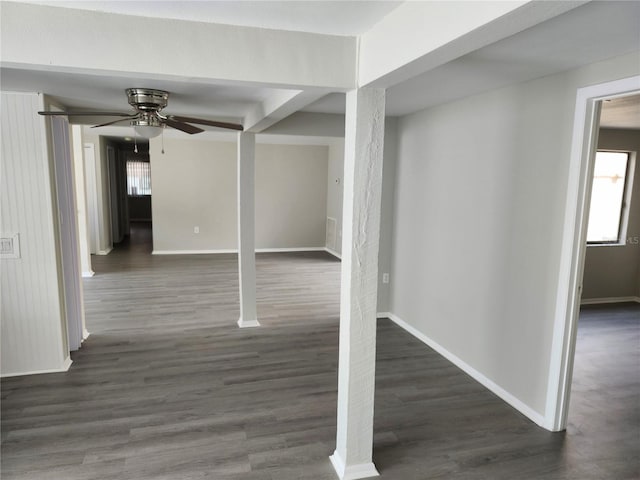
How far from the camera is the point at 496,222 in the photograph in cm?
312

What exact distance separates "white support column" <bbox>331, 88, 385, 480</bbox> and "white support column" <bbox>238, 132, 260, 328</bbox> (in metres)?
2.33

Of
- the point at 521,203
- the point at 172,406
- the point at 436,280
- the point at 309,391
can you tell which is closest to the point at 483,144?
the point at 521,203

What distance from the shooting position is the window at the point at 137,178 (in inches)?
489

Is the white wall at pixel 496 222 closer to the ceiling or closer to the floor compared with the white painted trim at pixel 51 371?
closer to the ceiling

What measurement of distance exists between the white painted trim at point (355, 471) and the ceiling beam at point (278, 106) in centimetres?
189

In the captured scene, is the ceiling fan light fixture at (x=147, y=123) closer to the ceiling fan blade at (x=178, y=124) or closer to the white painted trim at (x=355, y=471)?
the ceiling fan blade at (x=178, y=124)

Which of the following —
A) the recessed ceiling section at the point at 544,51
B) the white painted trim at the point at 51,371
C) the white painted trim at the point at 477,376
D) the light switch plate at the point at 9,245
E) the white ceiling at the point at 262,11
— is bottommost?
the white painted trim at the point at 51,371

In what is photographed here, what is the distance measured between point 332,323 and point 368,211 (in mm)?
2708

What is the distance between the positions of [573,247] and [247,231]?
2.95m

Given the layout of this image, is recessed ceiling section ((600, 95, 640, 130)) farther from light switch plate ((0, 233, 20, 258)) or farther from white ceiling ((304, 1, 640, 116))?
light switch plate ((0, 233, 20, 258))

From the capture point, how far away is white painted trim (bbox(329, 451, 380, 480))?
225cm

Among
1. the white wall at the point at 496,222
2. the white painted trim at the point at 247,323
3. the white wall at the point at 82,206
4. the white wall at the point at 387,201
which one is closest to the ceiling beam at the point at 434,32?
the white wall at the point at 496,222

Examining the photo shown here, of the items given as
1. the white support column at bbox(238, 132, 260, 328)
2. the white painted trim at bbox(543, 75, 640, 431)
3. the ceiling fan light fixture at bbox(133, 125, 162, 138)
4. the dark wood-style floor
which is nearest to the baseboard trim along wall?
the dark wood-style floor

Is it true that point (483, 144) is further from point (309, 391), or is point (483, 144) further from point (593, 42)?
point (309, 391)
